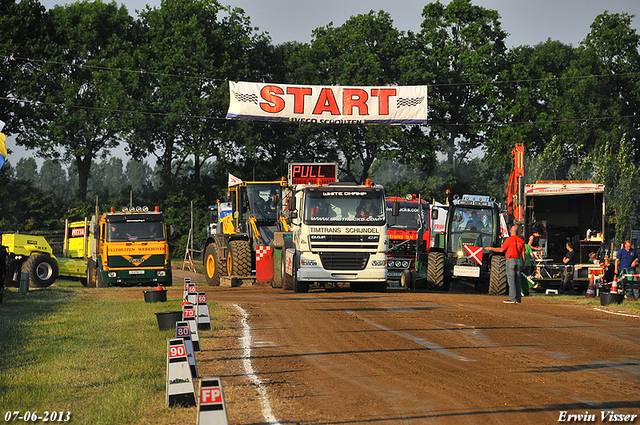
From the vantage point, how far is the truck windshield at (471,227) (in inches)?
987

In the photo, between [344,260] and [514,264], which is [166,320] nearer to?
[344,260]

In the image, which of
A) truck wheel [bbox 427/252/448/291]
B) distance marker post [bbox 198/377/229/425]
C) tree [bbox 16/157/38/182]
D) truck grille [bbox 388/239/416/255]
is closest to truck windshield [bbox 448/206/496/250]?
truck wheel [bbox 427/252/448/291]

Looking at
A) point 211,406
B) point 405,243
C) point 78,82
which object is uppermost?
point 78,82

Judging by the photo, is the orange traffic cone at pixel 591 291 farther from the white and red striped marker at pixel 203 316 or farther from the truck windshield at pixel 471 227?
the white and red striped marker at pixel 203 316

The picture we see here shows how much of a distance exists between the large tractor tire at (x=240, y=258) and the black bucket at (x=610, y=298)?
1110cm

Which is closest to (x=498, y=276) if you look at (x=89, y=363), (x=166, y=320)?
(x=166, y=320)

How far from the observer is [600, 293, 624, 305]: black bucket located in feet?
63.0

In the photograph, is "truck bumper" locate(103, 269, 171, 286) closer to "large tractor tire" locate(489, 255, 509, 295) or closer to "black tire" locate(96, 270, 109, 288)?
"black tire" locate(96, 270, 109, 288)

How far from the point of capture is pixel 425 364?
32.3ft

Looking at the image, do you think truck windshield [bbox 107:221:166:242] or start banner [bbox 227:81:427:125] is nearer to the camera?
truck windshield [bbox 107:221:166:242]

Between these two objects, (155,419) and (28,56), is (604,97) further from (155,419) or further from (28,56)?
(155,419)

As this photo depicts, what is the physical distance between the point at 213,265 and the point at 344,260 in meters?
8.58

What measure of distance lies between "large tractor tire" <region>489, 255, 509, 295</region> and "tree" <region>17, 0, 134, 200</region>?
35.6m

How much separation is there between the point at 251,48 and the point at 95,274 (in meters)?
30.2
